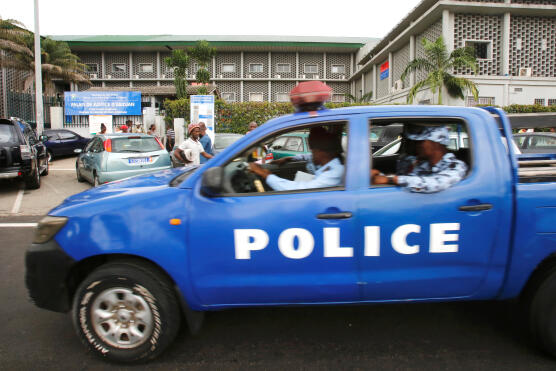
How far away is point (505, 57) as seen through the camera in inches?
736

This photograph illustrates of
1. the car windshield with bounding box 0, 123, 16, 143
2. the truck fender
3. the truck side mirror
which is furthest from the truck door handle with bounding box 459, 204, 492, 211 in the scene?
the car windshield with bounding box 0, 123, 16, 143

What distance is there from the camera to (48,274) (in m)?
2.66

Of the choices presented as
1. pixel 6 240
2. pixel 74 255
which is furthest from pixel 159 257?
pixel 6 240

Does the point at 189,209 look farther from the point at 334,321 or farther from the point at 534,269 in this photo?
the point at 534,269

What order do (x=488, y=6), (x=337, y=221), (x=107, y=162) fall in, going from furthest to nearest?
(x=488, y=6) → (x=107, y=162) → (x=337, y=221)

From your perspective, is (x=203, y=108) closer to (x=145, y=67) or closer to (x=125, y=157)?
(x=125, y=157)

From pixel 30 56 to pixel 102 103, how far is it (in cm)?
767

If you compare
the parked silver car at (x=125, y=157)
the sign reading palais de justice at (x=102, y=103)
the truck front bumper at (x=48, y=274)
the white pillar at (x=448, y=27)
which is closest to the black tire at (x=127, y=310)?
the truck front bumper at (x=48, y=274)

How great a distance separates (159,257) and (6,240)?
4.87m

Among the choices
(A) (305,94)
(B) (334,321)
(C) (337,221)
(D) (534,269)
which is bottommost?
(B) (334,321)

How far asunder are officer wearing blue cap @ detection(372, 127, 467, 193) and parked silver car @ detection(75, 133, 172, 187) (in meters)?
7.63

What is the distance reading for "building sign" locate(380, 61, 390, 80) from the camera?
26416 millimetres

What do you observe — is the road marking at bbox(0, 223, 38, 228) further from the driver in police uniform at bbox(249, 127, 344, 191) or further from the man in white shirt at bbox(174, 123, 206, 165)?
the driver in police uniform at bbox(249, 127, 344, 191)

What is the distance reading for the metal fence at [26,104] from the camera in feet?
72.1
